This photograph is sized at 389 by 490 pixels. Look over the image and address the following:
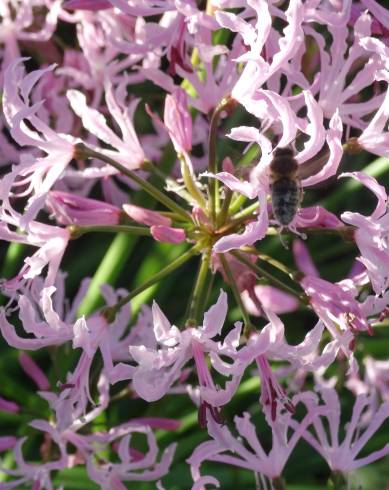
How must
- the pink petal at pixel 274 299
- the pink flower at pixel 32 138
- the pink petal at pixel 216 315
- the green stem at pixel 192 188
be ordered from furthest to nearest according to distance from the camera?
1. the pink petal at pixel 274 299
2. the green stem at pixel 192 188
3. the pink flower at pixel 32 138
4. the pink petal at pixel 216 315

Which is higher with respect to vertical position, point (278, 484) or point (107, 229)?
point (107, 229)

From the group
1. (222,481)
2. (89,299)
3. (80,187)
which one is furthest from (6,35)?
(222,481)

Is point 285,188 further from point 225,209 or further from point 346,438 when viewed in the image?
point 346,438

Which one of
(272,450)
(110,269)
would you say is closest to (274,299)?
(110,269)

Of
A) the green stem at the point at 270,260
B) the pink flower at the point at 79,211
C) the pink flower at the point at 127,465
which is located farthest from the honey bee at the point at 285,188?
the pink flower at the point at 127,465

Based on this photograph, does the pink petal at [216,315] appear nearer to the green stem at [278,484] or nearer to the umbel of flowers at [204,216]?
the umbel of flowers at [204,216]
